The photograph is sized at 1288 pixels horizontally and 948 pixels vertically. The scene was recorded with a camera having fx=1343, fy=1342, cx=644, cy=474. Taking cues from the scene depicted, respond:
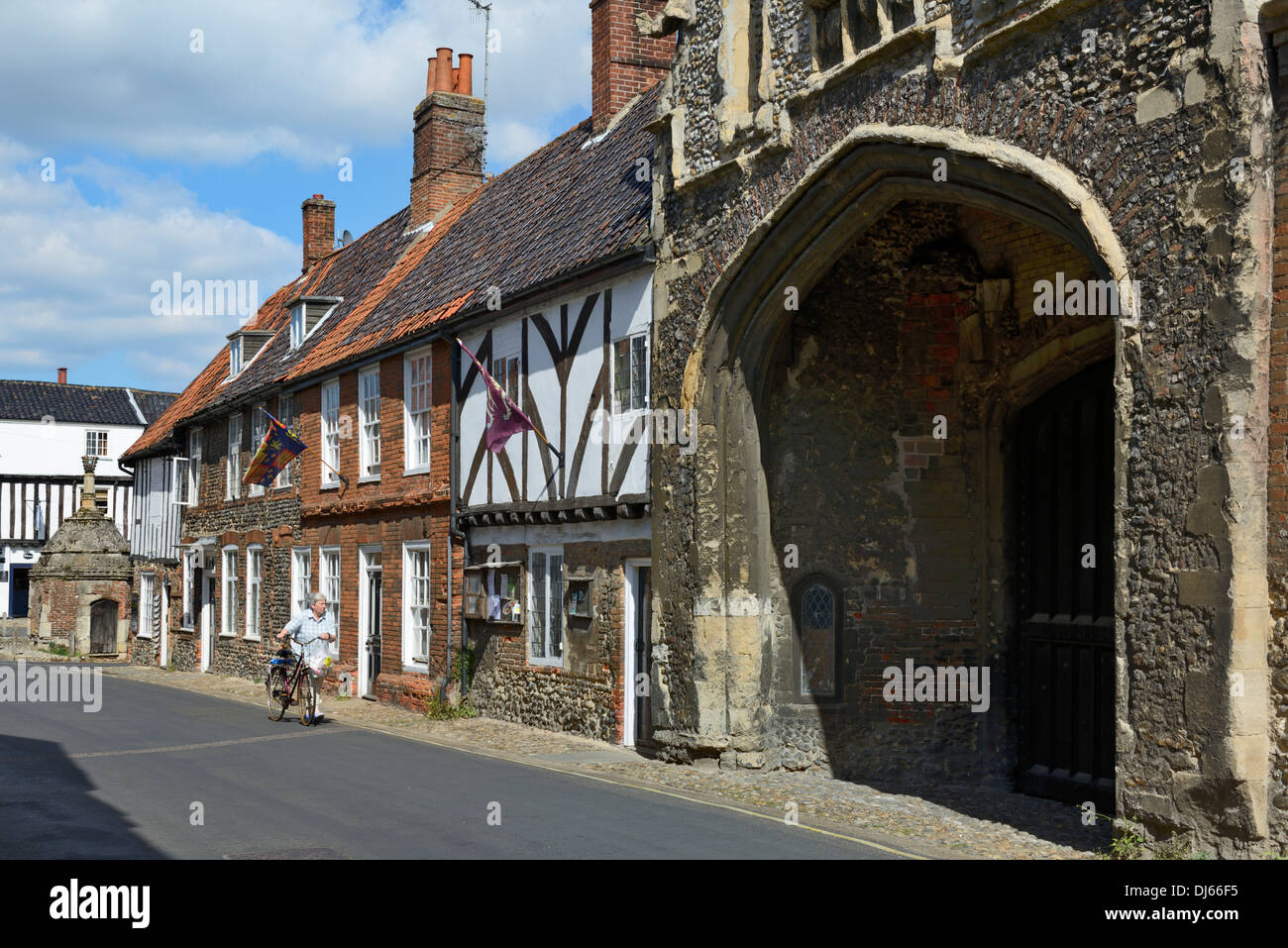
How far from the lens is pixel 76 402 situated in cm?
5859

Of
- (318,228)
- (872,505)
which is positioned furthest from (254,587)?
(872,505)

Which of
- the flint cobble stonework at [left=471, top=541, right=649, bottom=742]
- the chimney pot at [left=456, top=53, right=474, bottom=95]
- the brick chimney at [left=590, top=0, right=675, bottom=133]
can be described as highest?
the chimney pot at [left=456, top=53, right=474, bottom=95]

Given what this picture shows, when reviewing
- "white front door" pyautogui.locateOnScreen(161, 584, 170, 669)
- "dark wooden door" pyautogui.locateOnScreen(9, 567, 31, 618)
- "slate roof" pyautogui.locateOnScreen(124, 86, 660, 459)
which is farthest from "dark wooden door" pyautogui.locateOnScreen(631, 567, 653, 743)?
"dark wooden door" pyautogui.locateOnScreen(9, 567, 31, 618)

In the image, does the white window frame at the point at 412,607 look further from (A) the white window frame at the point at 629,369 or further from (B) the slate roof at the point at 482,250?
(A) the white window frame at the point at 629,369

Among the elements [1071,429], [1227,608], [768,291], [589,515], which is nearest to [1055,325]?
[1071,429]

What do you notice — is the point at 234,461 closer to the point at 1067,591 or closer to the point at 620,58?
the point at 620,58

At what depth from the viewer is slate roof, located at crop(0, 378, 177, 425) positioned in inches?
2229

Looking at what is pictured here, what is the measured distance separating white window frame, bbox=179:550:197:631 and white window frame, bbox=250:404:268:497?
4394 mm

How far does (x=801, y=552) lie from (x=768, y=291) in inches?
95.5

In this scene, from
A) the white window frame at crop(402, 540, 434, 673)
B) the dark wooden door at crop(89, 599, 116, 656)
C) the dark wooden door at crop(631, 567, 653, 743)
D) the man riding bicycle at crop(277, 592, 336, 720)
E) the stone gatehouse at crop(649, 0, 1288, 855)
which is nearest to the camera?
the stone gatehouse at crop(649, 0, 1288, 855)

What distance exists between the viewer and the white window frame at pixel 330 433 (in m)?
22.6

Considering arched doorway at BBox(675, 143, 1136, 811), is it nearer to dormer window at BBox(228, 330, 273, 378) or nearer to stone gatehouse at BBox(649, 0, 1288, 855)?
stone gatehouse at BBox(649, 0, 1288, 855)

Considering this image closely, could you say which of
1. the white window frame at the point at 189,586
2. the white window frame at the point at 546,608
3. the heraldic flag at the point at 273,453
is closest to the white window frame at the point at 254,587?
the heraldic flag at the point at 273,453

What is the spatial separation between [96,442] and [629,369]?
48980 mm
